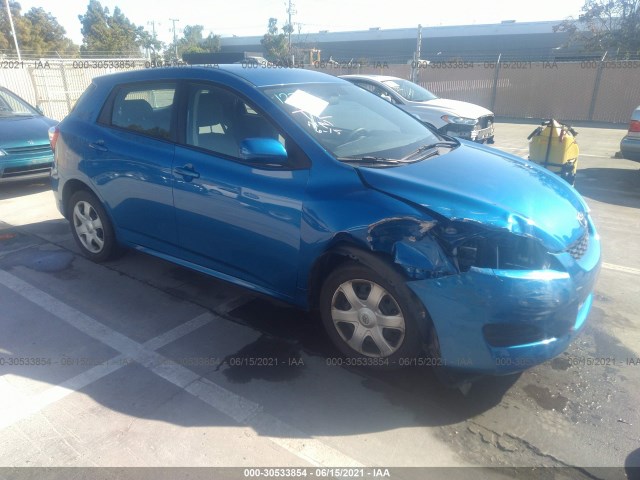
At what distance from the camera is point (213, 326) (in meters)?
3.66

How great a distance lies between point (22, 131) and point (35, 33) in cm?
4584

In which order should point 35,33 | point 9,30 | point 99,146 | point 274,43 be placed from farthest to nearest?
point 274,43 → point 35,33 → point 9,30 → point 99,146

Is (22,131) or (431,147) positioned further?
(22,131)

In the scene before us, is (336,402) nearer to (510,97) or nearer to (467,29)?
(510,97)

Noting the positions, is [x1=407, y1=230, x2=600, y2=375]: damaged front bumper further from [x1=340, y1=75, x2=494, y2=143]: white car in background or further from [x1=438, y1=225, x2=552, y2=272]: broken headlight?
[x1=340, y1=75, x2=494, y2=143]: white car in background

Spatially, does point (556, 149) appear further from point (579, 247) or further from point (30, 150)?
point (30, 150)

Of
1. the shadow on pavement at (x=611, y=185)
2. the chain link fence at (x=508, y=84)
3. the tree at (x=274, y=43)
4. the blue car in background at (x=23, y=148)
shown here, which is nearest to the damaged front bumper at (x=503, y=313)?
the shadow on pavement at (x=611, y=185)

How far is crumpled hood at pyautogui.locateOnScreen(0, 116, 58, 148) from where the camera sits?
283 inches

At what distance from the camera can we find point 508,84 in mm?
19281

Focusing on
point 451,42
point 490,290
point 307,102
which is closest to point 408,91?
point 307,102

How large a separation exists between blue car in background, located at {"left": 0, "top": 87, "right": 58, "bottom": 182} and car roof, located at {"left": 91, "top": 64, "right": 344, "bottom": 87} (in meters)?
3.90

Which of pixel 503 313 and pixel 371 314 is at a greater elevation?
pixel 503 313

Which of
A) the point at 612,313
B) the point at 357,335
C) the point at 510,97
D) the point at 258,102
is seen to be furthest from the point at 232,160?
the point at 510,97

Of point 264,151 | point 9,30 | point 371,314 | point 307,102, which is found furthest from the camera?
point 9,30
